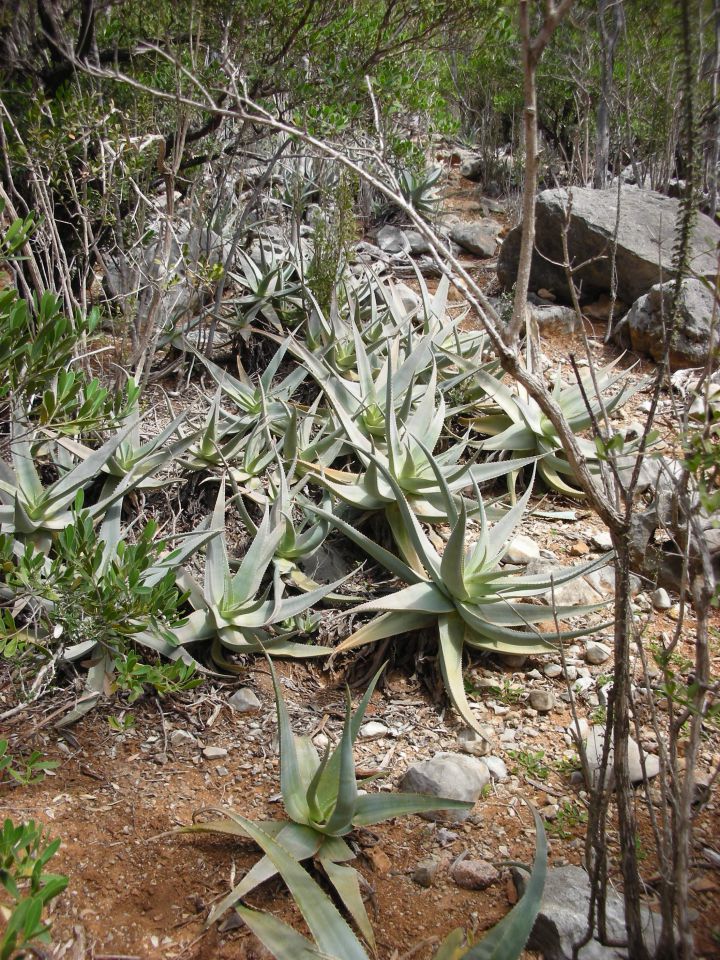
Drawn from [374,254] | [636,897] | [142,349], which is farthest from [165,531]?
[374,254]

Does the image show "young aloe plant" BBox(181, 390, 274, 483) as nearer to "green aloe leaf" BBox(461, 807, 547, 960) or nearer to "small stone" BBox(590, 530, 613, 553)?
"small stone" BBox(590, 530, 613, 553)

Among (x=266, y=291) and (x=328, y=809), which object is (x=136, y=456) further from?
(x=266, y=291)

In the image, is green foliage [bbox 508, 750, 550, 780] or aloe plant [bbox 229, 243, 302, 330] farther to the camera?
aloe plant [bbox 229, 243, 302, 330]

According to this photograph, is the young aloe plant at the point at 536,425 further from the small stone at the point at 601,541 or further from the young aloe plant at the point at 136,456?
the young aloe plant at the point at 136,456

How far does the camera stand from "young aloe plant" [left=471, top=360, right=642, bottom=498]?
3.72 m

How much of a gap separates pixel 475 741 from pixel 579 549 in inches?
48.3

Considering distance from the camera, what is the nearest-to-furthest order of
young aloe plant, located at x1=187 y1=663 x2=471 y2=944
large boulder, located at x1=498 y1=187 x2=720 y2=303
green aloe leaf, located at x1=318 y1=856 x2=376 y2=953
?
green aloe leaf, located at x1=318 y1=856 x2=376 y2=953, young aloe plant, located at x1=187 y1=663 x2=471 y2=944, large boulder, located at x1=498 y1=187 x2=720 y2=303

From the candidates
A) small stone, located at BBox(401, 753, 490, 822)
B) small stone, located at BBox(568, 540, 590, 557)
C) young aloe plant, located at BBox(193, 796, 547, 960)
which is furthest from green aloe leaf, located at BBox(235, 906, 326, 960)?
small stone, located at BBox(568, 540, 590, 557)

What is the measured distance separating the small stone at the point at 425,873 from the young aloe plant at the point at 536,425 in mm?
2051

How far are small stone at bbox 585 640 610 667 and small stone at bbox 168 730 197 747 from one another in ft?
4.31

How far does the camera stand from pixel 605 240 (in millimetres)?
5633

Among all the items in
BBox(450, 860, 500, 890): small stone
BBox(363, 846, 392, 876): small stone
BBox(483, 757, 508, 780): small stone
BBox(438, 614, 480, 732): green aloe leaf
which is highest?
BBox(438, 614, 480, 732): green aloe leaf

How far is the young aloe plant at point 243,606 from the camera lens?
257 centimetres

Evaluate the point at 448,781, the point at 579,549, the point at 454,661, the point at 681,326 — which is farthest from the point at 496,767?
the point at 681,326
